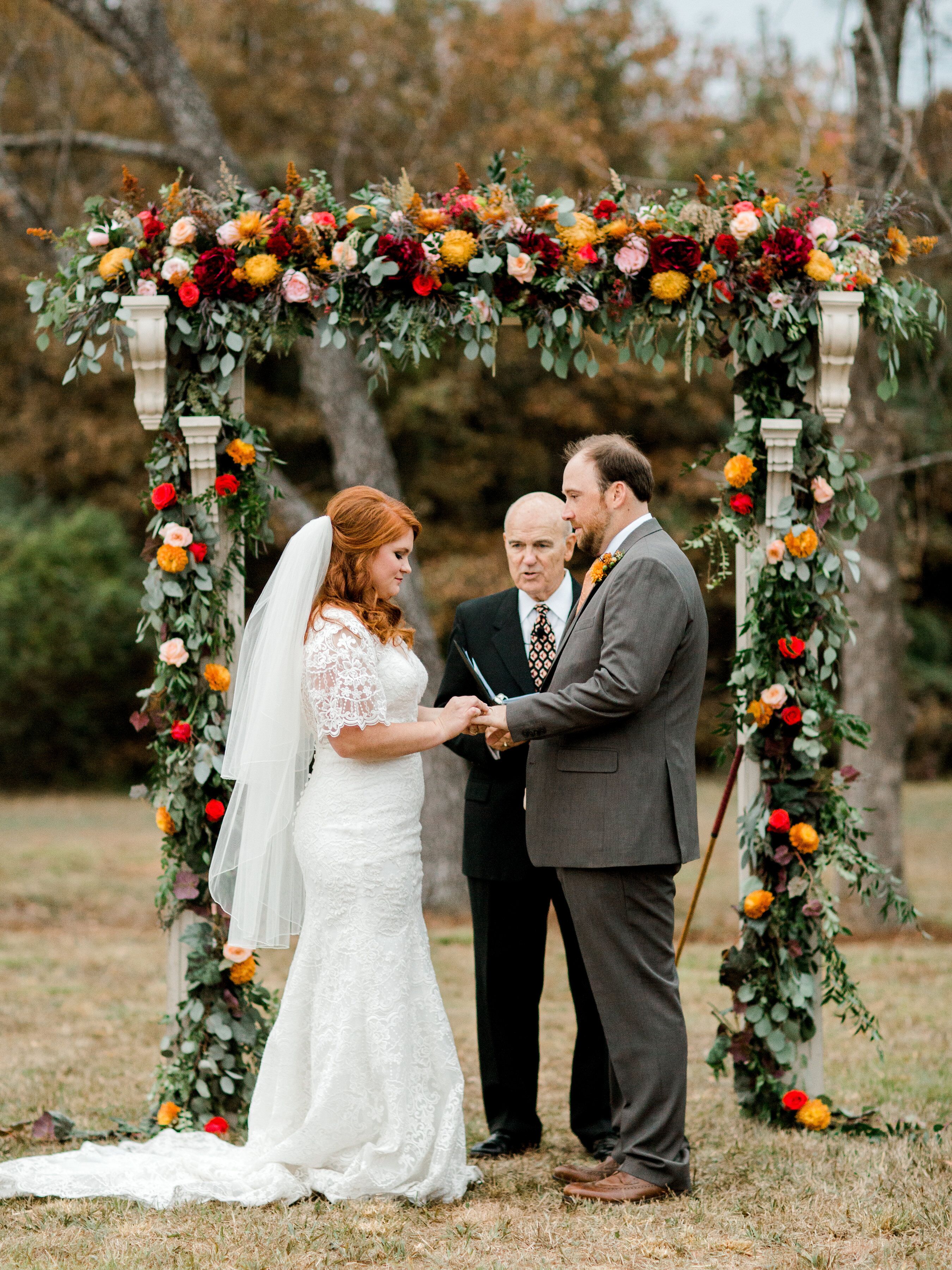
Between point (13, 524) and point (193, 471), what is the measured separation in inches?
539

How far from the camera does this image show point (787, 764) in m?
4.57

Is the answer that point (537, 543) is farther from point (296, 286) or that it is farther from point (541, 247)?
point (296, 286)

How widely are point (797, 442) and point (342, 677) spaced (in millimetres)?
1833

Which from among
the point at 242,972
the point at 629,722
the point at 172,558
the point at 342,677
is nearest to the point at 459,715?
the point at 342,677

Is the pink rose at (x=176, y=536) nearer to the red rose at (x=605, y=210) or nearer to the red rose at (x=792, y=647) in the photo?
the red rose at (x=605, y=210)

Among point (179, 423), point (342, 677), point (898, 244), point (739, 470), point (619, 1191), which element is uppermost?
point (898, 244)

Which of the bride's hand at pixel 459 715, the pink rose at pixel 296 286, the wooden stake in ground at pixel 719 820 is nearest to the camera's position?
the bride's hand at pixel 459 715

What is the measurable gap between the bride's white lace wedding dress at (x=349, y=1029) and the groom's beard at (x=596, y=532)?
61cm

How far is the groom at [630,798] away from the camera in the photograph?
3.67 m

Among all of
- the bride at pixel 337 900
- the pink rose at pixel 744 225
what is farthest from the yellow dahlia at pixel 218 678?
the pink rose at pixel 744 225

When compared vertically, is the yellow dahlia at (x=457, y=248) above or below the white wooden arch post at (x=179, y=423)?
above

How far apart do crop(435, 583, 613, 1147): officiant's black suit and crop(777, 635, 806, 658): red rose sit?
86cm

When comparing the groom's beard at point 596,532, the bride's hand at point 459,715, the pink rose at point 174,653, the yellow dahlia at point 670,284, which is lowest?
the bride's hand at point 459,715

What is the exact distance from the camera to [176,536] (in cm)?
439
